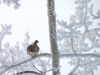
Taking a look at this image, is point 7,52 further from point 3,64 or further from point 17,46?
point 3,64

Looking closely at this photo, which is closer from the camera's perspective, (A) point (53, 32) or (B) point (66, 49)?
(A) point (53, 32)

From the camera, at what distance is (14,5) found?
195 centimetres

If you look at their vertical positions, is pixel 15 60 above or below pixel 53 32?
below

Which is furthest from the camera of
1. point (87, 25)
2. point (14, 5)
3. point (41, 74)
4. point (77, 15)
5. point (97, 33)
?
point (77, 15)

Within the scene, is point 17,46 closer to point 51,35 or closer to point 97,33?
point 51,35

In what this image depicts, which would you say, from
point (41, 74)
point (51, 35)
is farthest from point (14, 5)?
point (41, 74)

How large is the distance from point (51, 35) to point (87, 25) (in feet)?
6.16

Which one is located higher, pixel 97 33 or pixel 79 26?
pixel 79 26

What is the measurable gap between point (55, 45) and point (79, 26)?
1.74 meters

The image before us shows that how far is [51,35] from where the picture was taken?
6.70ft

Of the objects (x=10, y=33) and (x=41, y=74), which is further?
(x=10, y=33)

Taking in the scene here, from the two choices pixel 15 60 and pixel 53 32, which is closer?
pixel 53 32

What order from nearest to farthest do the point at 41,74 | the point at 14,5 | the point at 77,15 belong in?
1. the point at 41,74
2. the point at 14,5
3. the point at 77,15

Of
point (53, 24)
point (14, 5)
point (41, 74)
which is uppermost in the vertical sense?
point (14, 5)
